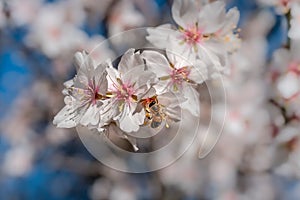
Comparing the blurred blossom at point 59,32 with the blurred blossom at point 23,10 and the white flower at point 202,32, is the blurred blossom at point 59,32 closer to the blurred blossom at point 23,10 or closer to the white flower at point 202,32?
the blurred blossom at point 23,10

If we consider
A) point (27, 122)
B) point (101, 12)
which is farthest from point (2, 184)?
point (101, 12)

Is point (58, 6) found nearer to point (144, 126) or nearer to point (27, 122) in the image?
point (27, 122)

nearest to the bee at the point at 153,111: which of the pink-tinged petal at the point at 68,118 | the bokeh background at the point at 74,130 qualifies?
the pink-tinged petal at the point at 68,118

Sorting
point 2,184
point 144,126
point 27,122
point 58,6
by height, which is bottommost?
point 144,126

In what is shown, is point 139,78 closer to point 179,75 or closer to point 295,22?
point 179,75

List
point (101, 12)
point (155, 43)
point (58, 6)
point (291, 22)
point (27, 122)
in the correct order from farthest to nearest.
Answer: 1. point (27, 122)
2. point (58, 6)
3. point (101, 12)
4. point (291, 22)
5. point (155, 43)

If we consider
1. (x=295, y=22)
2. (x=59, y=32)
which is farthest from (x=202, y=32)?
(x=59, y=32)
